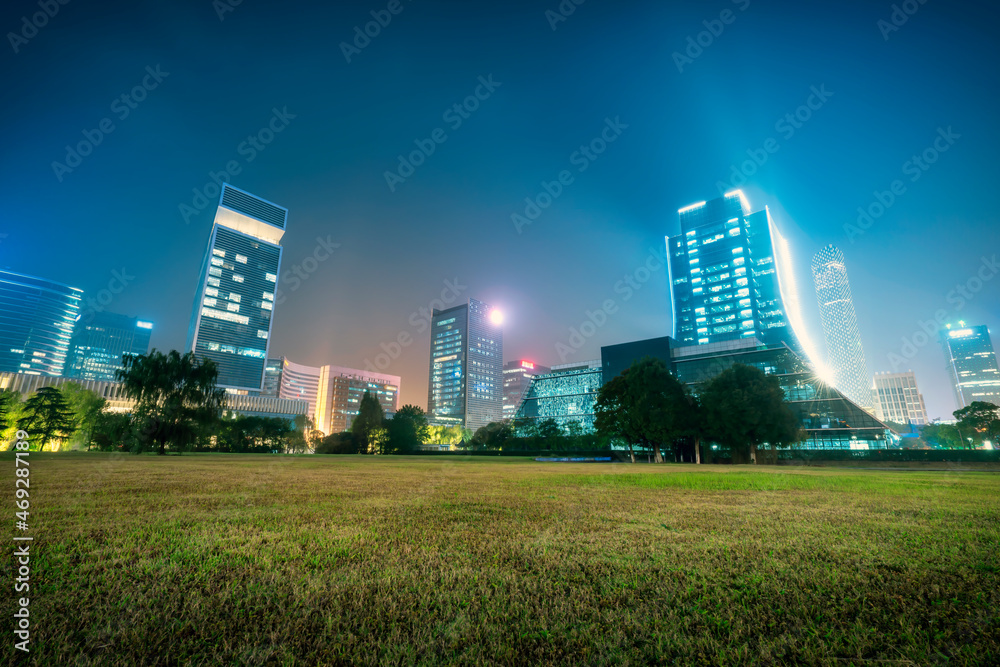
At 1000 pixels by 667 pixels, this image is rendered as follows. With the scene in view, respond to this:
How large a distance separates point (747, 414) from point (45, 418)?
232 feet

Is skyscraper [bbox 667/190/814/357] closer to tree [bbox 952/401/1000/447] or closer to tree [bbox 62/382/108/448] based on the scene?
tree [bbox 952/401/1000/447]

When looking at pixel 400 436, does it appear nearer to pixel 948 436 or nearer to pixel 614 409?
pixel 614 409

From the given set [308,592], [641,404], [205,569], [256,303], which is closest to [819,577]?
[308,592]

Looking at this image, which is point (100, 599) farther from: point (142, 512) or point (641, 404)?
point (641, 404)

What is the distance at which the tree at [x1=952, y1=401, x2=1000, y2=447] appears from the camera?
63.4 metres

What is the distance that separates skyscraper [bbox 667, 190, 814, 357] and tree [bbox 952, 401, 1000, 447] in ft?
244

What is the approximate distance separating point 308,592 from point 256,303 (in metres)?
199

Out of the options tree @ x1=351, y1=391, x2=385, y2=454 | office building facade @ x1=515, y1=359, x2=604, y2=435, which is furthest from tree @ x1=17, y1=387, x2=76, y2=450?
office building facade @ x1=515, y1=359, x2=604, y2=435

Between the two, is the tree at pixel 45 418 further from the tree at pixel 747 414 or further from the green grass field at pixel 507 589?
the tree at pixel 747 414

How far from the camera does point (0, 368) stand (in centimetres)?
19712

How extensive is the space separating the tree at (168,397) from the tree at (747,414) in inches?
1796

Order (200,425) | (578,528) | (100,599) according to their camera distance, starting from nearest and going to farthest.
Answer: (100,599) < (578,528) < (200,425)

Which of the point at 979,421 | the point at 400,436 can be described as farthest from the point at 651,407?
the point at 979,421

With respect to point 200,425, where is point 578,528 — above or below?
below
